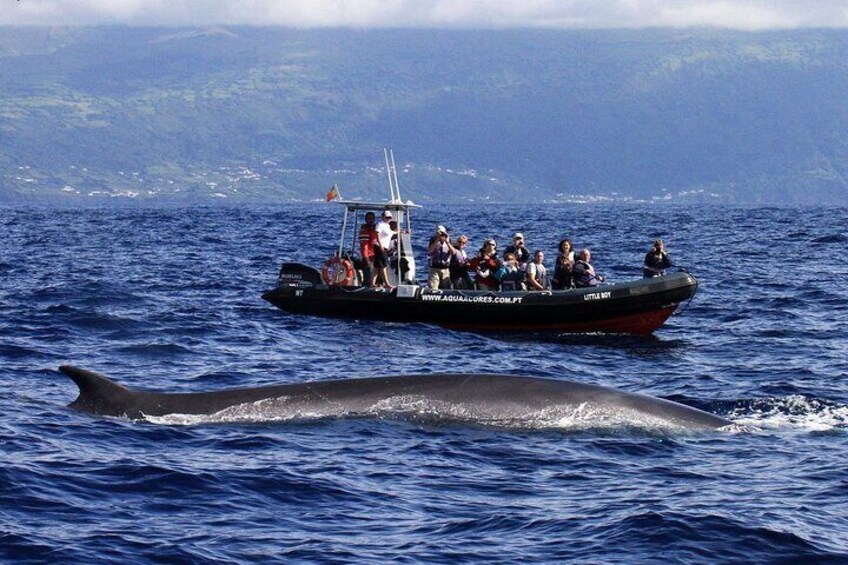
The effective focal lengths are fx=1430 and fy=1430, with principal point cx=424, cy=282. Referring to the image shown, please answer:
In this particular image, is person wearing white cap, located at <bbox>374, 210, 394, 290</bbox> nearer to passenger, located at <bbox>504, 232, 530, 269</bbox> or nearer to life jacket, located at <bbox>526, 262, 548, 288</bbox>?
passenger, located at <bbox>504, 232, 530, 269</bbox>

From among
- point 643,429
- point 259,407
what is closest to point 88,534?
point 259,407

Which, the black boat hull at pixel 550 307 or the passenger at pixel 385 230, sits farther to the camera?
the passenger at pixel 385 230

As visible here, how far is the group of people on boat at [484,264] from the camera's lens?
29.9m

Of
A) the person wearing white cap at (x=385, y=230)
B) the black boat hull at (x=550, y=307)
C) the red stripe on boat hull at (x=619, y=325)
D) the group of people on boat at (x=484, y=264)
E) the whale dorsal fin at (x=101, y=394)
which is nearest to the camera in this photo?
the whale dorsal fin at (x=101, y=394)

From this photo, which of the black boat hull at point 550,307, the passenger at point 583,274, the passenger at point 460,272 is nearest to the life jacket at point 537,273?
the passenger at point 583,274

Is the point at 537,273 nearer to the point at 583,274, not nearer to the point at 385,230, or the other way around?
the point at 583,274

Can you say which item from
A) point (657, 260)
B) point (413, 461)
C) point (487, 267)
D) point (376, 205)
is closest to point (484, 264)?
point (487, 267)

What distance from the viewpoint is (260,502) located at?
45.0ft

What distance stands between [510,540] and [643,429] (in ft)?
14.3

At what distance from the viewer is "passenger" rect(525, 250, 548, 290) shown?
29.8 metres

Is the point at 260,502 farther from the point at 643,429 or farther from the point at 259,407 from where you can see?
the point at 643,429

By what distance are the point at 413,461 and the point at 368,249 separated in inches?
636

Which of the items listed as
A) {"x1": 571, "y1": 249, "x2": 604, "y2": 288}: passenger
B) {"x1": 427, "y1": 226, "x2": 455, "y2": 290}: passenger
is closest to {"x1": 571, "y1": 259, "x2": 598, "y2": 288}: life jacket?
{"x1": 571, "y1": 249, "x2": 604, "y2": 288}: passenger

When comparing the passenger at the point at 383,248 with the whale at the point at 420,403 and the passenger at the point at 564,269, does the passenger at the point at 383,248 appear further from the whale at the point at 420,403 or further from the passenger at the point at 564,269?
the whale at the point at 420,403
